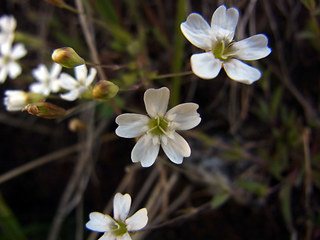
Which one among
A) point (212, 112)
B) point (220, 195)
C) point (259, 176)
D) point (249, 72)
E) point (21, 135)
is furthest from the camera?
point (21, 135)

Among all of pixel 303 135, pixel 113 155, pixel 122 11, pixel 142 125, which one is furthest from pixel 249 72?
pixel 122 11

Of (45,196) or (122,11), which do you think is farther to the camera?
(122,11)

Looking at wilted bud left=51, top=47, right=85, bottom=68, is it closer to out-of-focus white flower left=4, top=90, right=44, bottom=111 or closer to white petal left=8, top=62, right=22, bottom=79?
out-of-focus white flower left=4, top=90, right=44, bottom=111

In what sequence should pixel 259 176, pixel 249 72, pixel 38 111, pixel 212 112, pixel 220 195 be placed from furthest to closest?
pixel 212 112
pixel 259 176
pixel 220 195
pixel 38 111
pixel 249 72

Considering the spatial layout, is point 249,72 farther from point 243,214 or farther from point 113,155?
point 113,155

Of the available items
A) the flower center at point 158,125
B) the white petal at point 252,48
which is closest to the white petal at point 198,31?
the white petal at point 252,48

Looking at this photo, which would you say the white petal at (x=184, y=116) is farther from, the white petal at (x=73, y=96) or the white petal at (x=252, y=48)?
the white petal at (x=73, y=96)

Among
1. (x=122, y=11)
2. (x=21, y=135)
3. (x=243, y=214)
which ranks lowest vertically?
(x=243, y=214)
